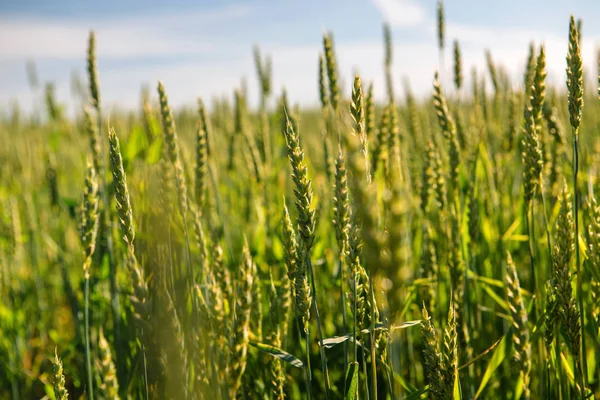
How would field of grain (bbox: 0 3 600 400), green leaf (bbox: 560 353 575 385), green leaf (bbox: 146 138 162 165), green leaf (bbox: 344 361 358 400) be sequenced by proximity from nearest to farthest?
1. field of grain (bbox: 0 3 600 400)
2. green leaf (bbox: 344 361 358 400)
3. green leaf (bbox: 560 353 575 385)
4. green leaf (bbox: 146 138 162 165)

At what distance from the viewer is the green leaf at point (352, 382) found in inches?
35.8

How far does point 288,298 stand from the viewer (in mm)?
1158

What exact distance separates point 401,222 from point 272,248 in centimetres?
147

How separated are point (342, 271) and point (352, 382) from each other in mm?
226

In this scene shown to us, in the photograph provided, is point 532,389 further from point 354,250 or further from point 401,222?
point 401,222

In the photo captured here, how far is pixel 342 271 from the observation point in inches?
34.4

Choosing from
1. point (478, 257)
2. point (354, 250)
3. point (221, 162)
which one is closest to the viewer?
point (354, 250)

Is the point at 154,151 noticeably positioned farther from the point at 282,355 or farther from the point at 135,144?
the point at 282,355

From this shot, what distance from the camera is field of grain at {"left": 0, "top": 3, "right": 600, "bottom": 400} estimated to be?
74 cm

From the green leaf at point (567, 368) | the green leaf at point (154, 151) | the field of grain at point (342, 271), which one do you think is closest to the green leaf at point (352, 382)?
the field of grain at point (342, 271)

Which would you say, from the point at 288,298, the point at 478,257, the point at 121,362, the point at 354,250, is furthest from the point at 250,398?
the point at 478,257

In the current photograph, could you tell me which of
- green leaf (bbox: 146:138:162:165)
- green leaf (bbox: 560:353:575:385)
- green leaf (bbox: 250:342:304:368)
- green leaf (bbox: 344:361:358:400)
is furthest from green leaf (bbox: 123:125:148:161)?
green leaf (bbox: 560:353:575:385)

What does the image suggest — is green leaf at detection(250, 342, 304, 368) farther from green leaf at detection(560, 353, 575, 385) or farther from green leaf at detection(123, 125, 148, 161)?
green leaf at detection(123, 125, 148, 161)

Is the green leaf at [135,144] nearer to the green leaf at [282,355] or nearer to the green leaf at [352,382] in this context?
the green leaf at [282,355]
